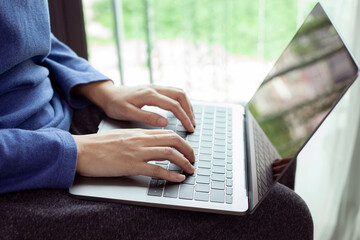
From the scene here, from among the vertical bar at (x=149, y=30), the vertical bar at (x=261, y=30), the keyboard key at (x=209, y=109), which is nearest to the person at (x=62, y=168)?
the keyboard key at (x=209, y=109)

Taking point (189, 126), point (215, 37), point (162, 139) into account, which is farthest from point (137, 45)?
point (162, 139)

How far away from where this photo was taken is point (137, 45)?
220cm

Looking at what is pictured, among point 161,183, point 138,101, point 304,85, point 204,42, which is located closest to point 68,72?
point 138,101

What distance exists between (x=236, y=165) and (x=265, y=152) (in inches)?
2.4

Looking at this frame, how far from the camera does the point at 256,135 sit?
2.73 feet

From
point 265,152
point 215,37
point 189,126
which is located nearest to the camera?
point 265,152

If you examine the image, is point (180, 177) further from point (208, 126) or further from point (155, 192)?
point (208, 126)

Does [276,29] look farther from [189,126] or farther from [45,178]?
[45,178]

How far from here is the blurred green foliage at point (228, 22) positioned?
76.1 inches

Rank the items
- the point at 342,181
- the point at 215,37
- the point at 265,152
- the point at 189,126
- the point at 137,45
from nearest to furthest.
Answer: the point at 265,152
the point at 189,126
the point at 342,181
the point at 215,37
the point at 137,45

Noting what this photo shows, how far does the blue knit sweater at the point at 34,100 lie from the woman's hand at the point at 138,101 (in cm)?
3

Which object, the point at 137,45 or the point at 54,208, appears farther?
the point at 137,45

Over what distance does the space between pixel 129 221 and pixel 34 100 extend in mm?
326

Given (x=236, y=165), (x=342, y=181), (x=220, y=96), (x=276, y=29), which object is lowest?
(x=220, y=96)
